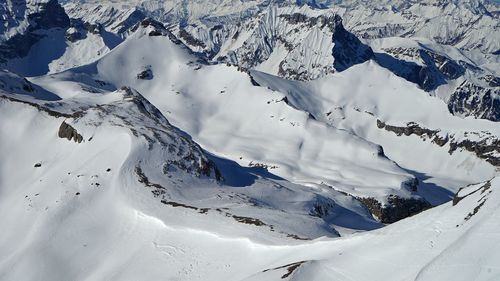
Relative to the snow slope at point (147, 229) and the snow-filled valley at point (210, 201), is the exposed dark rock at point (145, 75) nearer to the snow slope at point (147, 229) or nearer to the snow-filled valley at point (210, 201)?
the snow-filled valley at point (210, 201)

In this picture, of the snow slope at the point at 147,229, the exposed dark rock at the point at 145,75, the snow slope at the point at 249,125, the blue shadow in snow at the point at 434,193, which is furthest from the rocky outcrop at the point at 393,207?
the exposed dark rock at the point at 145,75

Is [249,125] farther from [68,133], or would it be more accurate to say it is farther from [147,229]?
[147,229]

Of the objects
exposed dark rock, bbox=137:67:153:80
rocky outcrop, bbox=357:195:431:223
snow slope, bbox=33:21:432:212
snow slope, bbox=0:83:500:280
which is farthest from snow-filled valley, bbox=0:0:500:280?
exposed dark rock, bbox=137:67:153:80

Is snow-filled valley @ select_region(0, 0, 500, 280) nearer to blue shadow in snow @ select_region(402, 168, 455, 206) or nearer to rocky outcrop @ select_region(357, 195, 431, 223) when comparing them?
rocky outcrop @ select_region(357, 195, 431, 223)

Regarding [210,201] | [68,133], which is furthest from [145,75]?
[210,201]

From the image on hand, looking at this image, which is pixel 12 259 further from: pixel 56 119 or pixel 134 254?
pixel 56 119

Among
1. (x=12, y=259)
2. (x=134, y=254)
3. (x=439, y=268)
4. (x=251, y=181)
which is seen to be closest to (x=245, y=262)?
(x=134, y=254)

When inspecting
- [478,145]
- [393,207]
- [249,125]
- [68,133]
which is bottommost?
[249,125]

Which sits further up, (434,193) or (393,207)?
(393,207)
